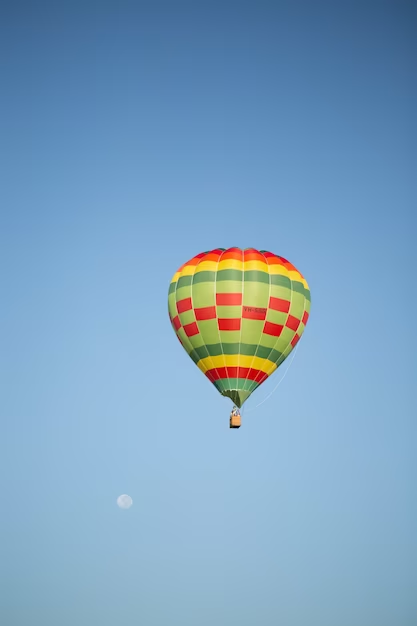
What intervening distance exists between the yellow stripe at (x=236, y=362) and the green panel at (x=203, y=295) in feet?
6.92

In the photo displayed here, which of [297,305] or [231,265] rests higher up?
[231,265]

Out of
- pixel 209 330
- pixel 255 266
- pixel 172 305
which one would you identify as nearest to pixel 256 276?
pixel 255 266

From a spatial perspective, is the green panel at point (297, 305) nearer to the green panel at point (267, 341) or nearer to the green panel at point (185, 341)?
the green panel at point (267, 341)

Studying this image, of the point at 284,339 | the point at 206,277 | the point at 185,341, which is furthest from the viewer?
the point at 185,341

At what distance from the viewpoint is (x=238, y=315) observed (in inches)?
1359

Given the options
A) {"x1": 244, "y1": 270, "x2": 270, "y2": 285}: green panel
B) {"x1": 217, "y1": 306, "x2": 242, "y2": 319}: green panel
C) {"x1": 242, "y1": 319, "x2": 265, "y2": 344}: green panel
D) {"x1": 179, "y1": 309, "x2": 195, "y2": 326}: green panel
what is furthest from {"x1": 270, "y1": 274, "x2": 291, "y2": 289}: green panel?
{"x1": 179, "y1": 309, "x2": 195, "y2": 326}: green panel

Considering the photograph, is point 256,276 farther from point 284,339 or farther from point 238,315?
point 284,339

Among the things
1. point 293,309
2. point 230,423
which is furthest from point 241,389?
point 293,309

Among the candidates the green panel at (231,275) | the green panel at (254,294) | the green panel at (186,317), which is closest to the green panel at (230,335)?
the green panel at (254,294)

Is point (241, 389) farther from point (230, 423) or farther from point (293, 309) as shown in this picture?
point (293, 309)

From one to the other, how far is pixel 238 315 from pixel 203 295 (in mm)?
1593

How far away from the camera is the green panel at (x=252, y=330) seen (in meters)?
34.6

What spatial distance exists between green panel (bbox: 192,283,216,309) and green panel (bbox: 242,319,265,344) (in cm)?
152

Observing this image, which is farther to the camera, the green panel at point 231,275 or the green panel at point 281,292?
the green panel at point 281,292
